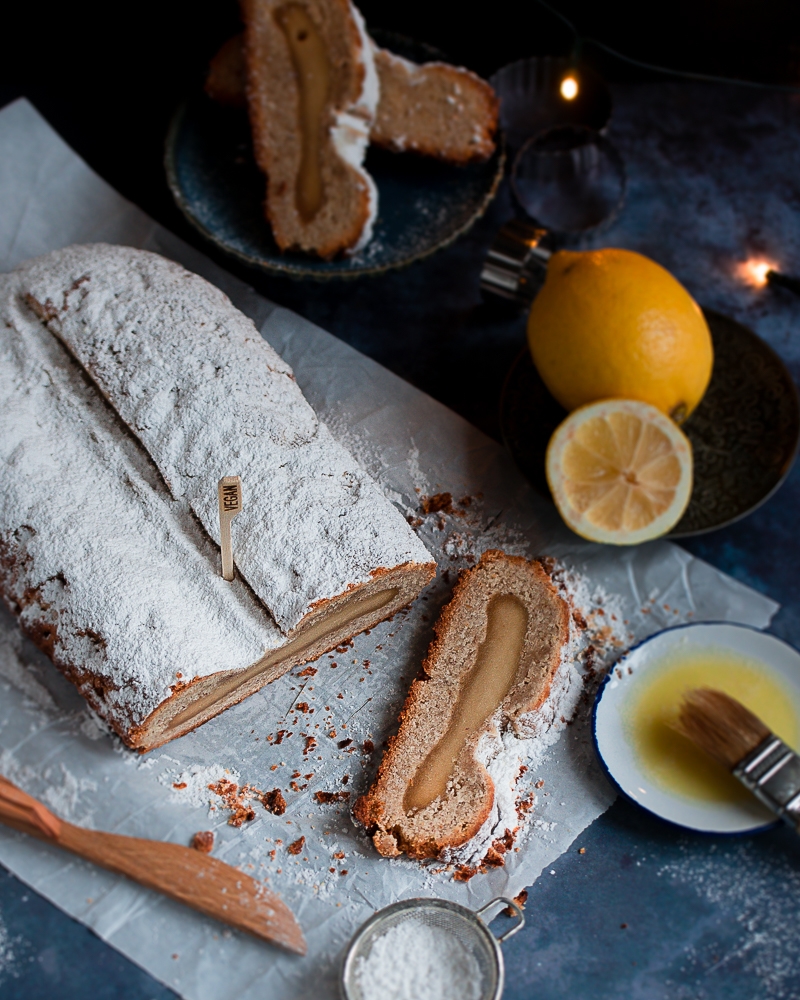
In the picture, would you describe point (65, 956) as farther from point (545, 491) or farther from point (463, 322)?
point (463, 322)

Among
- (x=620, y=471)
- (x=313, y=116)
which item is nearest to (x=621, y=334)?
(x=620, y=471)

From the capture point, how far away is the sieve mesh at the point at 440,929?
206cm

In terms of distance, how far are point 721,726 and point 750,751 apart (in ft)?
0.28

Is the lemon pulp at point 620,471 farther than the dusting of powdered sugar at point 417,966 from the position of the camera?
Yes

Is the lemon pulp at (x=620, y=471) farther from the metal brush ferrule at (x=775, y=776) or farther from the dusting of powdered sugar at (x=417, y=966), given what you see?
the dusting of powdered sugar at (x=417, y=966)

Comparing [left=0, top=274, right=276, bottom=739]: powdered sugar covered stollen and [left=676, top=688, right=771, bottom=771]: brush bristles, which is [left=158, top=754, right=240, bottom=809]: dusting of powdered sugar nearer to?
[left=0, top=274, right=276, bottom=739]: powdered sugar covered stollen

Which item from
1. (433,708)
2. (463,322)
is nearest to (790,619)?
(433,708)

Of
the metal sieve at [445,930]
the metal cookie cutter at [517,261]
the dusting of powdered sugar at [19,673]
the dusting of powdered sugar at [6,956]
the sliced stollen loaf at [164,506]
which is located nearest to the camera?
the metal sieve at [445,930]

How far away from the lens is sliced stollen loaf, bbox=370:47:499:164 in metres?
3.05

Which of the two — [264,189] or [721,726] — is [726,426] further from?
[264,189]

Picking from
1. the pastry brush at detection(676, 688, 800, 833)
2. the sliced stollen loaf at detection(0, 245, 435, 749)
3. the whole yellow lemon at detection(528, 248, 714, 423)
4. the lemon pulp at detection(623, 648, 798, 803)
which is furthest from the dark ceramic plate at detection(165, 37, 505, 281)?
the pastry brush at detection(676, 688, 800, 833)

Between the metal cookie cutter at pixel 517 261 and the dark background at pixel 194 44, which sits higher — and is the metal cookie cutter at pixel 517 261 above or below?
below

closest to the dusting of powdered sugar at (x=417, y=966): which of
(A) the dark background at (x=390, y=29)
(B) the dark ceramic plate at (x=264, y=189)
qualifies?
(A) the dark background at (x=390, y=29)

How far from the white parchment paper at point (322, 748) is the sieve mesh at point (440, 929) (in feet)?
0.28
